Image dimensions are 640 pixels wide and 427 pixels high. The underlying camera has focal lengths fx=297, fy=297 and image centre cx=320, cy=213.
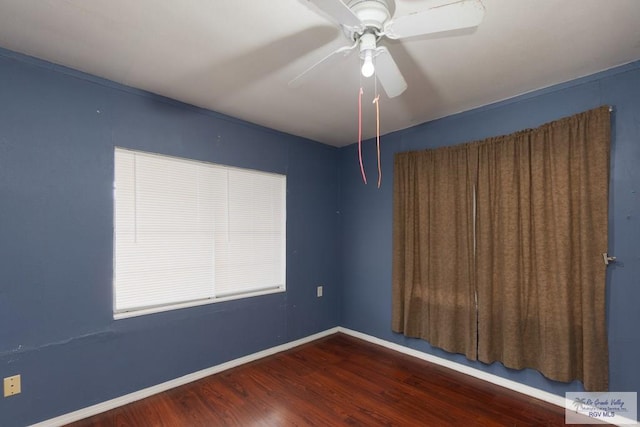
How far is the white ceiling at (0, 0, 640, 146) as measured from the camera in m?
1.52

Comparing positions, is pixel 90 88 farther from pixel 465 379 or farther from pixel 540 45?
pixel 465 379

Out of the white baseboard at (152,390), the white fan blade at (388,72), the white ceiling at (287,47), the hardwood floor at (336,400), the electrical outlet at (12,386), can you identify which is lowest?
the hardwood floor at (336,400)

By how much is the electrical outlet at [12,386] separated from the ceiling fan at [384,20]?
2.74 m

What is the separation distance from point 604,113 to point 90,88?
3690 mm

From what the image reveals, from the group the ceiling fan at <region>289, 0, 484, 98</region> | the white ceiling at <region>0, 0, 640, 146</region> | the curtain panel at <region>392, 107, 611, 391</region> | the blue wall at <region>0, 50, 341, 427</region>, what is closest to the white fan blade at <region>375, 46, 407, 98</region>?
the ceiling fan at <region>289, 0, 484, 98</region>

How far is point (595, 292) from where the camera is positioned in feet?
6.84

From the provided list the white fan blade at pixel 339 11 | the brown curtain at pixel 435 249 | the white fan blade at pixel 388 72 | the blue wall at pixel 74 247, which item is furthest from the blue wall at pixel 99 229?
the white fan blade at pixel 339 11

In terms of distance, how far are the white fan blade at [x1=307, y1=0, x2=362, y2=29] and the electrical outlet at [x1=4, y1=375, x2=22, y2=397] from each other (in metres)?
2.75

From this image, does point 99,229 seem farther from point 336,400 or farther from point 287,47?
point 336,400

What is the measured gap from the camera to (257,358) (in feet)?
10.2

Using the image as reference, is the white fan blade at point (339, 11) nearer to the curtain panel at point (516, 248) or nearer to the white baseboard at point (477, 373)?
the curtain panel at point (516, 248)

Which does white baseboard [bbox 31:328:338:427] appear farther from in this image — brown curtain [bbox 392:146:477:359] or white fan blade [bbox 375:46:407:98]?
white fan blade [bbox 375:46:407:98]

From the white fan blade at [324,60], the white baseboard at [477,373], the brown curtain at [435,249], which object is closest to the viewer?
the white fan blade at [324,60]

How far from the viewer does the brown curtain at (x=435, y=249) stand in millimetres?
2773
